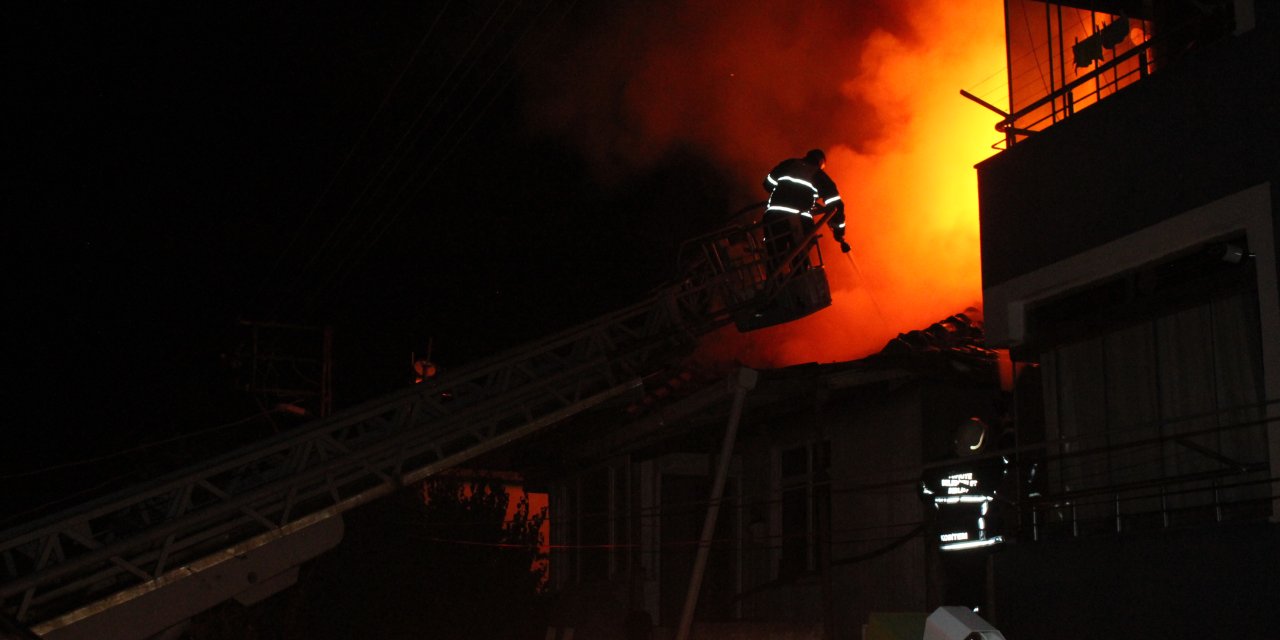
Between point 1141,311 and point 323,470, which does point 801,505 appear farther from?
point 1141,311

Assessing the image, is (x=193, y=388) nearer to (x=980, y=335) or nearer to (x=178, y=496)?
(x=178, y=496)

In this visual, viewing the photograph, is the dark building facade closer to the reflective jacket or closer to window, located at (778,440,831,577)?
the reflective jacket

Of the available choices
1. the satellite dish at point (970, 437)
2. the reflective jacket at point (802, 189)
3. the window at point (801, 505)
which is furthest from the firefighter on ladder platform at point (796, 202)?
the satellite dish at point (970, 437)

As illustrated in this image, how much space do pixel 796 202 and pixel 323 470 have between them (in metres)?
5.59

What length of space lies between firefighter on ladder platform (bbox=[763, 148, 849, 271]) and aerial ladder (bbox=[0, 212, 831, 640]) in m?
0.09

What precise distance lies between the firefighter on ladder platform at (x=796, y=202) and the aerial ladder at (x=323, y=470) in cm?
9

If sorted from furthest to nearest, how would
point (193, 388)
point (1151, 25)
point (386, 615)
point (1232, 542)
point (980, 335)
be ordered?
1. point (193, 388)
2. point (386, 615)
3. point (980, 335)
4. point (1151, 25)
5. point (1232, 542)

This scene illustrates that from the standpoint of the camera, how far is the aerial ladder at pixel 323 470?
10.5 metres

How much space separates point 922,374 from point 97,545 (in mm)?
8051

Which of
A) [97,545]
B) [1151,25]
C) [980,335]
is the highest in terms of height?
[1151,25]

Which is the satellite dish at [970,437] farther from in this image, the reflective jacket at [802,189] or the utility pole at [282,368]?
the utility pole at [282,368]

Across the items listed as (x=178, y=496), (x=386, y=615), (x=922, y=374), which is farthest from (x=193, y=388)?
(x=922, y=374)

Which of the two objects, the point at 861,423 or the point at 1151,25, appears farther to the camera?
the point at 861,423

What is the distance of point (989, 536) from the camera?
1055 cm
